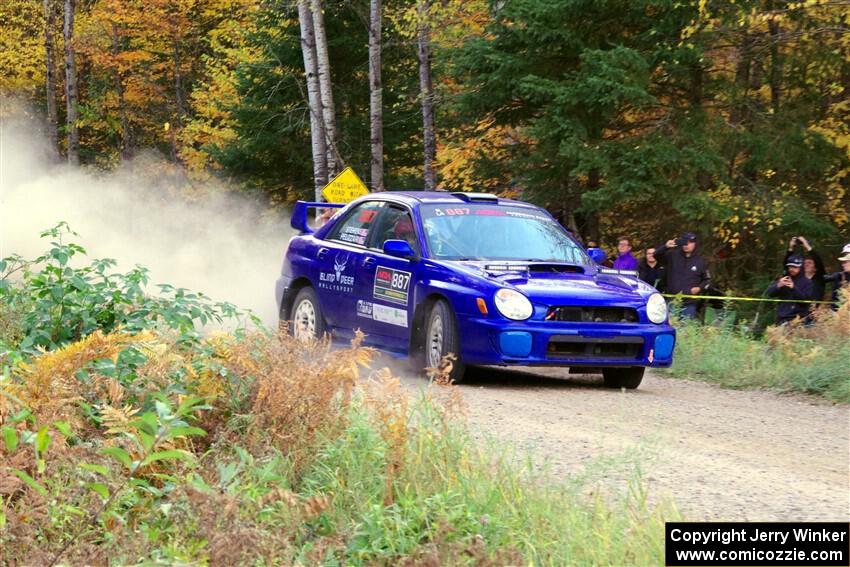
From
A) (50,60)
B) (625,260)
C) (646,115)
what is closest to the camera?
(625,260)

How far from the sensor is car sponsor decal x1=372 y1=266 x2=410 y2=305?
12.4 m

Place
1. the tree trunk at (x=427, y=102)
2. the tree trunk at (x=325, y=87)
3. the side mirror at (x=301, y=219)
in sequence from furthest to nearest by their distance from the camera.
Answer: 1. the tree trunk at (x=427, y=102)
2. the tree trunk at (x=325, y=87)
3. the side mirror at (x=301, y=219)

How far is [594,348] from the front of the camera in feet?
38.1

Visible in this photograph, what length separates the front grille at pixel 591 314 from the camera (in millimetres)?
11477

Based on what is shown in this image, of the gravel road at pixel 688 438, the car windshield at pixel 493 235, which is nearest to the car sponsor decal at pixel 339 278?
the car windshield at pixel 493 235

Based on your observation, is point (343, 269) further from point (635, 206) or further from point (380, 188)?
point (380, 188)

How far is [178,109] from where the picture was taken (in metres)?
49.2

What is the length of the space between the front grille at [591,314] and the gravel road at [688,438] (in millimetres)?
637

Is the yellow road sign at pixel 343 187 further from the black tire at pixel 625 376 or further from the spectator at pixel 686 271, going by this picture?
the black tire at pixel 625 376

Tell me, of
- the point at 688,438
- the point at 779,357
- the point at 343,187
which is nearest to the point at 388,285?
the point at 779,357

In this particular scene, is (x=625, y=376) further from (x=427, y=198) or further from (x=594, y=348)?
(x=427, y=198)

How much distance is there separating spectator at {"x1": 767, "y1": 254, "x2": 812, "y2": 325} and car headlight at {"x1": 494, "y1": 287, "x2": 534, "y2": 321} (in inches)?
227

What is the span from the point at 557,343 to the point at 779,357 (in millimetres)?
3100

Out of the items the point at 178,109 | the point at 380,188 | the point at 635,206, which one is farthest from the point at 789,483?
the point at 178,109
